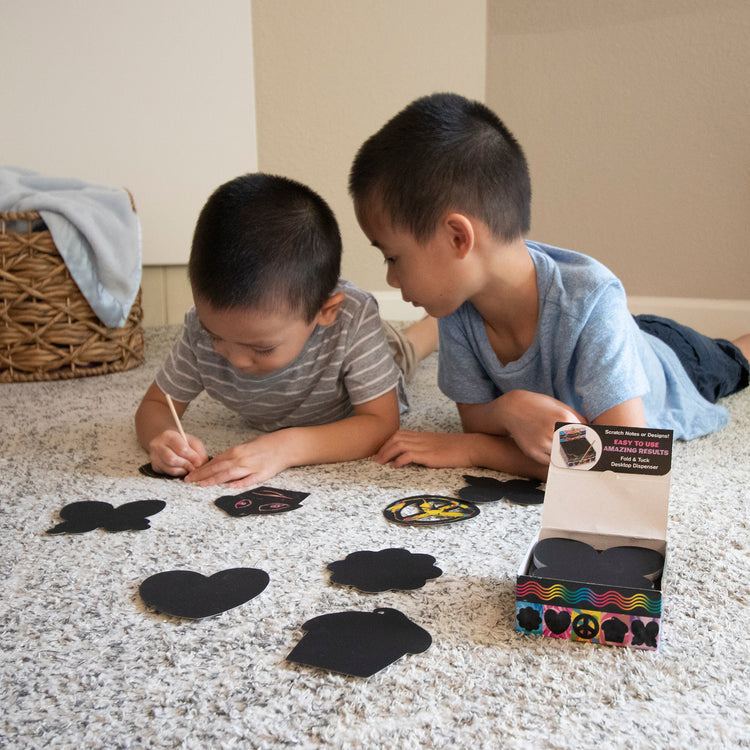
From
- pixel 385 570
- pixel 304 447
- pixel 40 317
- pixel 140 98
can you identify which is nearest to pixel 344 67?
pixel 140 98

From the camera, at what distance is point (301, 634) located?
0.68 meters

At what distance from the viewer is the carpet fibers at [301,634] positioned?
1.82ft

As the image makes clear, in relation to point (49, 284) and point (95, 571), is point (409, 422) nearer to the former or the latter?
point (95, 571)

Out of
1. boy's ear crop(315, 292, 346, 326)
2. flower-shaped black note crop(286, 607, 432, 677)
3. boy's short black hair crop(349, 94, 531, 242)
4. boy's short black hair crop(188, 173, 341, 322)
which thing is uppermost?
boy's short black hair crop(349, 94, 531, 242)

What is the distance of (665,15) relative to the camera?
6.34 ft

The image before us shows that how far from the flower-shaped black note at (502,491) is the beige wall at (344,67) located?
4.66ft

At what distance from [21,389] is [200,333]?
0.69 m

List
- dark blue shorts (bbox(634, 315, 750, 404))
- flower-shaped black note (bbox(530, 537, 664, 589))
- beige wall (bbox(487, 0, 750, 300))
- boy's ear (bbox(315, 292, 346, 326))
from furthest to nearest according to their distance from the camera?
beige wall (bbox(487, 0, 750, 300)) < dark blue shorts (bbox(634, 315, 750, 404)) < boy's ear (bbox(315, 292, 346, 326)) < flower-shaped black note (bbox(530, 537, 664, 589))

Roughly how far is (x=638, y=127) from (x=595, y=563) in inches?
63.5

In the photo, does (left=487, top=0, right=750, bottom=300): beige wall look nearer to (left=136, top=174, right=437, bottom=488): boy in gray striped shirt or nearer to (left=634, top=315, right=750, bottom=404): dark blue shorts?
(left=634, top=315, right=750, bottom=404): dark blue shorts

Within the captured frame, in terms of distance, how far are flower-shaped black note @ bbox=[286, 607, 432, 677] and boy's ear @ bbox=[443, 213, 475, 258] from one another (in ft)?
1.68

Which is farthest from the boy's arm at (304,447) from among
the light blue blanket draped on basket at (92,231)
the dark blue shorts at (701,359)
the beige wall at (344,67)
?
the beige wall at (344,67)

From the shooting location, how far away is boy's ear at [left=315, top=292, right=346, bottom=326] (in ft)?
3.70

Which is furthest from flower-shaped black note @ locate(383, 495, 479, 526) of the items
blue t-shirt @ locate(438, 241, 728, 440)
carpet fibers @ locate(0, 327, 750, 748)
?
blue t-shirt @ locate(438, 241, 728, 440)
